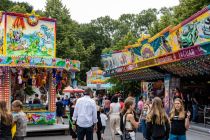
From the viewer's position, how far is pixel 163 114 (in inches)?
295

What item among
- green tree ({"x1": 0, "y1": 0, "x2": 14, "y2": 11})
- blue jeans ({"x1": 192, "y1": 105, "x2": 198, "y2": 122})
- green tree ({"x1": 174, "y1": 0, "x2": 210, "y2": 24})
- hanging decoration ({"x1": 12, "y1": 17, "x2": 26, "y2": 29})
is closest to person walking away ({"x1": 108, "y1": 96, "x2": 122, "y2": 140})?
hanging decoration ({"x1": 12, "y1": 17, "x2": 26, "y2": 29})

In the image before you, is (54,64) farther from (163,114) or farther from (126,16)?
(126,16)

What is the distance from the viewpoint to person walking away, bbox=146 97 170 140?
7449 mm

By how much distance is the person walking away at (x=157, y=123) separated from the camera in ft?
24.4

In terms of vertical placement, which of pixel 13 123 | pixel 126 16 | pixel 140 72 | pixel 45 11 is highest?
pixel 126 16

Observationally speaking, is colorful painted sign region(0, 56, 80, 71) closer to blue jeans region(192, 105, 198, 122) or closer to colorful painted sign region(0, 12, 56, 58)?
colorful painted sign region(0, 12, 56, 58)

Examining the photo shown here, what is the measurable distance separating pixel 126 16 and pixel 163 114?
6733cm

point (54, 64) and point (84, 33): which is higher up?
point (84, 33)

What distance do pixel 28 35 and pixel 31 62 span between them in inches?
75.5

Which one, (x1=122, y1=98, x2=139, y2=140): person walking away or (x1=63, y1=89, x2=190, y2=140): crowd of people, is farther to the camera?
(x1=122, y1=98, x2=139, y2=140): person walking away

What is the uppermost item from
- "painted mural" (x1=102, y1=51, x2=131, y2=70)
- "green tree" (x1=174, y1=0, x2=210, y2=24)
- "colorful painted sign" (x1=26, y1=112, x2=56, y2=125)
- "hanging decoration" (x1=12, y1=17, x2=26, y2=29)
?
"green tree" (x1=174, y1=0, x2=210, y2=24)

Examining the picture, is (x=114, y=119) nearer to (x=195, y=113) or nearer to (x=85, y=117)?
(x=85, y=117)

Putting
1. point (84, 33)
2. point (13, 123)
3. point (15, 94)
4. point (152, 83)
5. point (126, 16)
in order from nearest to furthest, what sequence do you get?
point (13, 123)
point (15, 94)
point (152, 83)
point (84, 33)
point (126, 16)

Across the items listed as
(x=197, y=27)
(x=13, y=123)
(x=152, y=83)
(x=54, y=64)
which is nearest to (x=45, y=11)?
(x=152, y=83)
